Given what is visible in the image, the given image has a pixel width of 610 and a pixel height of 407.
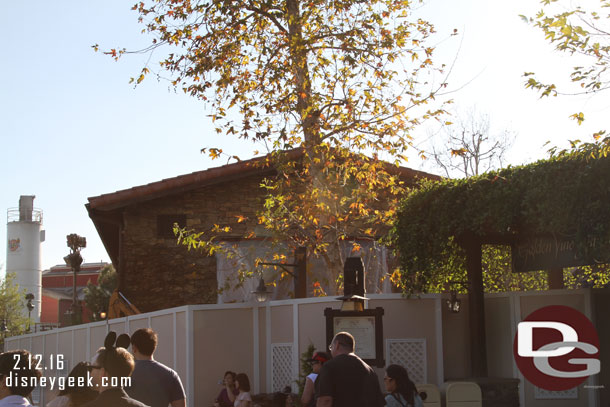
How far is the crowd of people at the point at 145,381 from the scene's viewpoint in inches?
185

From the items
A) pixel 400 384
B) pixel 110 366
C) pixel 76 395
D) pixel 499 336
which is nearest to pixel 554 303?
pixel 499 336

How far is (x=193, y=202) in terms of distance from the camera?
2130cm

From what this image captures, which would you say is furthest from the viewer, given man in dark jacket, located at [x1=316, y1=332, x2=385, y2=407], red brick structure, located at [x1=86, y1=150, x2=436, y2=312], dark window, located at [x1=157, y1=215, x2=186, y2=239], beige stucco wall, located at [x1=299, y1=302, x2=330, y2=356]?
dark window, located at [x1=157, y1=215, x2=186, y2=239]

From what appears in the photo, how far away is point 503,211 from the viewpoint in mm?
11211

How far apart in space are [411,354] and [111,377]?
791cm

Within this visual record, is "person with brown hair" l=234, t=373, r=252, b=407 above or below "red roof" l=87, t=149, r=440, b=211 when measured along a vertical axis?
below

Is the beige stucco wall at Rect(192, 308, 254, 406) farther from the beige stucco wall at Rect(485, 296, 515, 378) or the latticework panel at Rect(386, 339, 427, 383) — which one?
the beige stucco wall at Rect(485, 296, 515, 378)

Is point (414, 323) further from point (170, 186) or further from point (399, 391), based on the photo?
point (170, 186)

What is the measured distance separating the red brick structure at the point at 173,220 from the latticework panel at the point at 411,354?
8.86m

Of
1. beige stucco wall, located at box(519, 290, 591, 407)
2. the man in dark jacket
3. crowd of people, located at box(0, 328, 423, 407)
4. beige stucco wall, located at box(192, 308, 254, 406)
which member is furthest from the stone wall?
the man in dark jacket

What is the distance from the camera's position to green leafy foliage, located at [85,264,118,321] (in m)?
53.2

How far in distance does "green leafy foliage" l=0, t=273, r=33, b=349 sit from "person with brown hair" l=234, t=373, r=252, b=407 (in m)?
48.6

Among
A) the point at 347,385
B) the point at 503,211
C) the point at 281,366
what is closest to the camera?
the point at 347,385

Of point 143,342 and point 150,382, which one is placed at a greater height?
point 143,342
